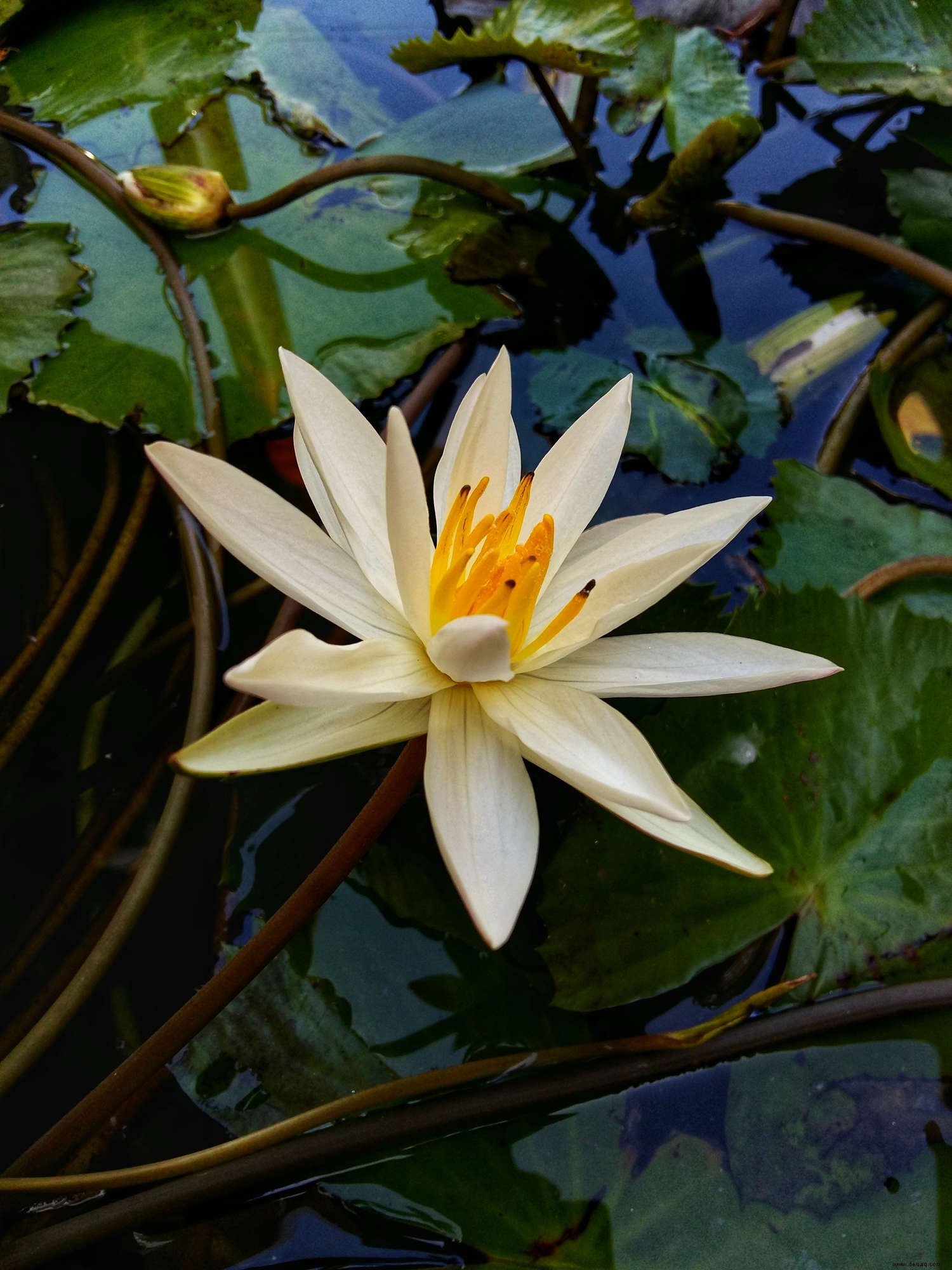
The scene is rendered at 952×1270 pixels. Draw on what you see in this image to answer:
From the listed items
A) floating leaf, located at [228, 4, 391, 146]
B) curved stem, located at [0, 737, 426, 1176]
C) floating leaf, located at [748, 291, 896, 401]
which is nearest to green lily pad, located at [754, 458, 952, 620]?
floating leaf, located at [748, 291, 896, 401]

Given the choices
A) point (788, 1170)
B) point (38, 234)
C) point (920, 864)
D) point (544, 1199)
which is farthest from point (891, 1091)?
point (38, 234)

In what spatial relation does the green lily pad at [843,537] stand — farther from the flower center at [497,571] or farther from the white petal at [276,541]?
the white petal at [276,541]

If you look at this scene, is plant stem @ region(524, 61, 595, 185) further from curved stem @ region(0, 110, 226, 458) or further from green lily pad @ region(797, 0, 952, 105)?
curved stem @ region(0, 110, 226, 458)

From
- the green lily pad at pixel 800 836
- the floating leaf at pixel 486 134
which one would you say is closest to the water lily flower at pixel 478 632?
the green lily pad at pixel 800 836

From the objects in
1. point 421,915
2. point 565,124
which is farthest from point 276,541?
point 565,124

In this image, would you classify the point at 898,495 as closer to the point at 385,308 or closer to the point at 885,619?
the point at 885,619

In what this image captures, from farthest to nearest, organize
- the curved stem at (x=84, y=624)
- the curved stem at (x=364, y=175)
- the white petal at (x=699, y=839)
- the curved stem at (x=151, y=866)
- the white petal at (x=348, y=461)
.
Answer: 1. the curved stem at (x=364, y=175)
2. the curved stem at (x=84, y=624)
3. the curved stem at (x=151, y=866)
4. the white petal at (x=348, y=461)
5. the white petal at (x=699, y=839)
